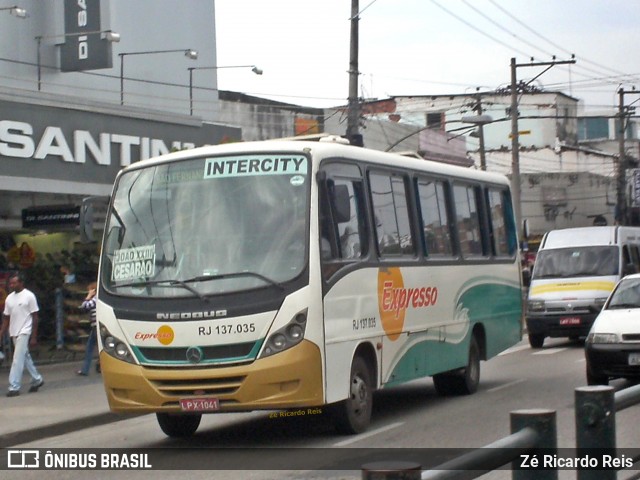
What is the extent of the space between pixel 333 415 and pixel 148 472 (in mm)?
2319

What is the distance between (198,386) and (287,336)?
973 millimetres

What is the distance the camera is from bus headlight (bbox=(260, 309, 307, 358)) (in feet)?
36.0

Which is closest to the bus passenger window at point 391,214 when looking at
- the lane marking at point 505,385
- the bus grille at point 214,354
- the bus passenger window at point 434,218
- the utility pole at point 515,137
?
the bus passenger window at point 434,218

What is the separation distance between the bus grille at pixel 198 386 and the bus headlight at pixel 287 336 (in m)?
0.38

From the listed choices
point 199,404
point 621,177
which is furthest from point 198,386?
point 621,177

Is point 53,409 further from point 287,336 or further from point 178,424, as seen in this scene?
point 287,336

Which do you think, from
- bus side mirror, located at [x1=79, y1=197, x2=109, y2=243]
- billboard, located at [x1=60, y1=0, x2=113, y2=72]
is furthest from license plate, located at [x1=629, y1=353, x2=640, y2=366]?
billboard, located at [x1=60, y1=0, x2=113, y2=72]

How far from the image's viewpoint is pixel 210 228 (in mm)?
11484

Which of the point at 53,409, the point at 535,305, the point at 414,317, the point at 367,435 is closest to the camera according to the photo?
the point at 367,435

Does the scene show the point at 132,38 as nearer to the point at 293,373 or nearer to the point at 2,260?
the point at 2,260

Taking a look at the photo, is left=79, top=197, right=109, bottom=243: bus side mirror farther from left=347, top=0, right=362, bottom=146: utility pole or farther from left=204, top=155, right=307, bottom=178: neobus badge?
left=347, top=0, right=362, bottom=146: utility pole

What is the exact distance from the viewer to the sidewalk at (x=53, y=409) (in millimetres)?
13148

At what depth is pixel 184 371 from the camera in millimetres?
11070

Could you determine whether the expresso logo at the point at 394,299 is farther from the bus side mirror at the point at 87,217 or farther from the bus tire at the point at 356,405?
the bus side mirror at the point at 87,217
